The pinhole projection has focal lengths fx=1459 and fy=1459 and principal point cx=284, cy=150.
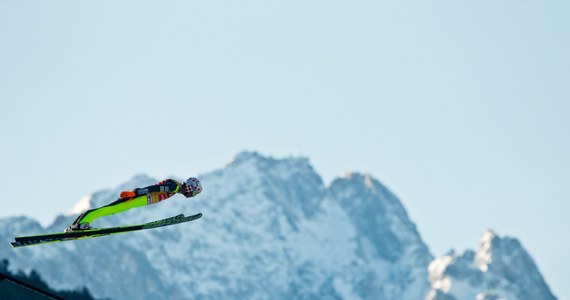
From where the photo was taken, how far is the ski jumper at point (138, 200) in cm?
3491

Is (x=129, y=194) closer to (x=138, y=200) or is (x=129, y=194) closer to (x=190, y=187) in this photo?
(x=138, y=200)

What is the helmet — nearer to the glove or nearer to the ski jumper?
the ski jumper

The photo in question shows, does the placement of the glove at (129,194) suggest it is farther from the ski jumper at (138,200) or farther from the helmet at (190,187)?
the helmet at (190,187)

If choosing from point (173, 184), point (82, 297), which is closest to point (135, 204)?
point (173, 184)

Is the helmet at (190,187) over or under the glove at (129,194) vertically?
over

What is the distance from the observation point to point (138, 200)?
116 ft

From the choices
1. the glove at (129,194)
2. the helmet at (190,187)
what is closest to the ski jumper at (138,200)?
→ the glove at (129,194)

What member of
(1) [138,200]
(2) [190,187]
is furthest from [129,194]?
(2) [190,187]

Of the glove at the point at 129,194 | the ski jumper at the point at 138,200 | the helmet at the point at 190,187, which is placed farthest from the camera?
the helmet at the point at 190,187

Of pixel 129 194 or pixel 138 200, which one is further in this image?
pixel 138 200

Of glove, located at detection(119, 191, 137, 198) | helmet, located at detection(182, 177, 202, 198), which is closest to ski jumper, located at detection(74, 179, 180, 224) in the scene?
glove, located at detection(119, 191, 137, 198)

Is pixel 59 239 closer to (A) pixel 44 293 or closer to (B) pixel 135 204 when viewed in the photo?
(B) pixel 135 204

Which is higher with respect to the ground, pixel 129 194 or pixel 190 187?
pixel 190 187

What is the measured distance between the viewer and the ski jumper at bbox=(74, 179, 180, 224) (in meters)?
34.9
